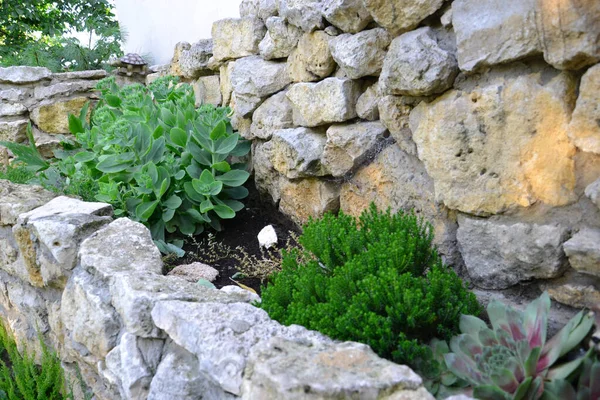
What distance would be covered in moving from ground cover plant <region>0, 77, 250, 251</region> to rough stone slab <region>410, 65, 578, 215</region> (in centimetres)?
133

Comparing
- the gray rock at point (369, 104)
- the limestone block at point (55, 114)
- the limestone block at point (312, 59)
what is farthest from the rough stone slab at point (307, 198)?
the limestone block at point (55, 114)

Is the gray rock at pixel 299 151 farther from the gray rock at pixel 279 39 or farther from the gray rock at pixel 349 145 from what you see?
the gray rock at pixel 279 39

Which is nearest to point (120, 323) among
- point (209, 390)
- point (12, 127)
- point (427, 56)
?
point (209, 390)

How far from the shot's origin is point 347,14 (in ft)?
7.91

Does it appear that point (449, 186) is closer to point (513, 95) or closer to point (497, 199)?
point (497, 199)

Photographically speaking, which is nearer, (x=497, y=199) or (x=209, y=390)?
(x=209, y=390)

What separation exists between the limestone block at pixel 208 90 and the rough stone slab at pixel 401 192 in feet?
5.10

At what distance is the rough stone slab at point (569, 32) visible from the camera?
148cm

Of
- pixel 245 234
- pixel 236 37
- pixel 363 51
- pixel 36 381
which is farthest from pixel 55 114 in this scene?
pixel 363 51

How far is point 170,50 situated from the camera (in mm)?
4941

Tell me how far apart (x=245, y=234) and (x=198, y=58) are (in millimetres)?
1452

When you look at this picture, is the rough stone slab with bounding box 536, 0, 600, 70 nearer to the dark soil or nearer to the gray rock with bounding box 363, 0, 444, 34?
the gray rock with bounding box 363, 0, 444, 34

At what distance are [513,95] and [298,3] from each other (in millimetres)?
1366

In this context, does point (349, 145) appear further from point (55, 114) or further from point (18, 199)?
point (55, 114)
